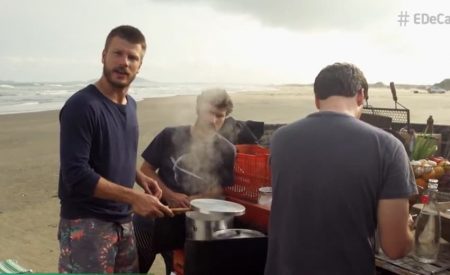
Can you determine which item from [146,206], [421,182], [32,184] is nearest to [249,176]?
[146,206]

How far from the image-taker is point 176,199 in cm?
316

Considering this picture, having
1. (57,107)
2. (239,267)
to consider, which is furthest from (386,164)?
(57,107)

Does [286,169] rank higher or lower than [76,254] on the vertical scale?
higher

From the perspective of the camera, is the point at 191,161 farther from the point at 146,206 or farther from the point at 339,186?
the point at 339,186

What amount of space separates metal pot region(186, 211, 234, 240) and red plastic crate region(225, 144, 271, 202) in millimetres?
485

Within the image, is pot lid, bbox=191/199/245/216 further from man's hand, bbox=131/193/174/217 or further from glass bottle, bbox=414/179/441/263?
glass bottle, bbox=414/179/441/263

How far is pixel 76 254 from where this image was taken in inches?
97.0

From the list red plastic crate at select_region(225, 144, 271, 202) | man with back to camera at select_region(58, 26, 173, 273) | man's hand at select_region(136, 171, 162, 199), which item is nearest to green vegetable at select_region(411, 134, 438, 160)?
red plastic crate at select_region(225, 144, 271, 202)

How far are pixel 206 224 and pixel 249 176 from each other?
2.23ft

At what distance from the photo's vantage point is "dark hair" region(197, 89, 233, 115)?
3.32m

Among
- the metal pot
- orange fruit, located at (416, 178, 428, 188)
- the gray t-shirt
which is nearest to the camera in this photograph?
the gray t-shirt

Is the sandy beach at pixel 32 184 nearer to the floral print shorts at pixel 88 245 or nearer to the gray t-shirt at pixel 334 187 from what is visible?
the floral print shorts at pixel 88 245

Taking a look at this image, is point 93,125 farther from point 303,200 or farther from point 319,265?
point 319,265

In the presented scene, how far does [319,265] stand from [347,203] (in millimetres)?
287
